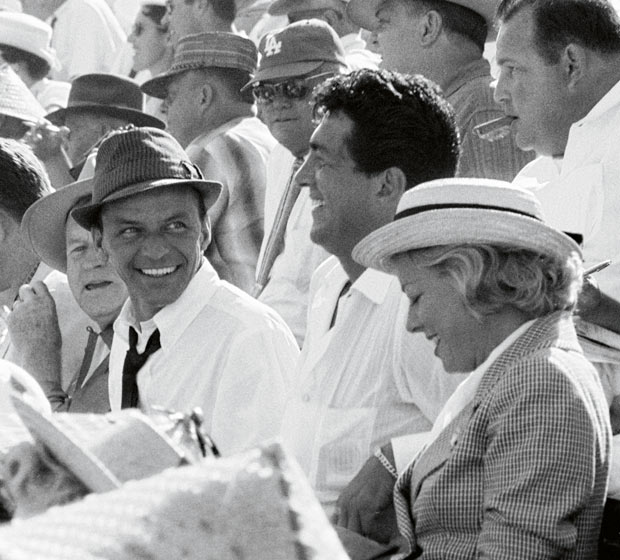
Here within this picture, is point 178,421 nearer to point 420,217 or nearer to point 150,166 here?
point 420,217

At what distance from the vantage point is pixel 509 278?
11.0 feet

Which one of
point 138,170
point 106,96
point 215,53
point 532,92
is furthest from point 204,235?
point 106,96

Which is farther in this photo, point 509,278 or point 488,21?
point 488,21

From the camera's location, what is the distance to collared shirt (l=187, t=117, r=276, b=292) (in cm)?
654

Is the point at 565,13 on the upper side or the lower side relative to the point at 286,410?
upper

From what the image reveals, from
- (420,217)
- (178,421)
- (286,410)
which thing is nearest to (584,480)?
(420,217)

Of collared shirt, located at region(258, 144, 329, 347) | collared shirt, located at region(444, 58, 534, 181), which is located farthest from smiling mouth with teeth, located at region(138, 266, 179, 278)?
collared shirt, located at region(444, 58, 534, 181)

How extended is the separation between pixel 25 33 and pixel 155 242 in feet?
Result: 14.4

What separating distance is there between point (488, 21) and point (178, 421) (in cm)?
398

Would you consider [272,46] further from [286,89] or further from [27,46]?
[27,46]

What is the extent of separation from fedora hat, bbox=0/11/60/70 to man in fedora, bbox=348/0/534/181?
10.8 feet

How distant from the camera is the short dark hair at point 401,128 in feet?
14.0

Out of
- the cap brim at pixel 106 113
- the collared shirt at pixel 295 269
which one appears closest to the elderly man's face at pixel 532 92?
the collared shirt at pixel 295 269

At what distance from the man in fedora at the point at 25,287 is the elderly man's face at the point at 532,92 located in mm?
1925
